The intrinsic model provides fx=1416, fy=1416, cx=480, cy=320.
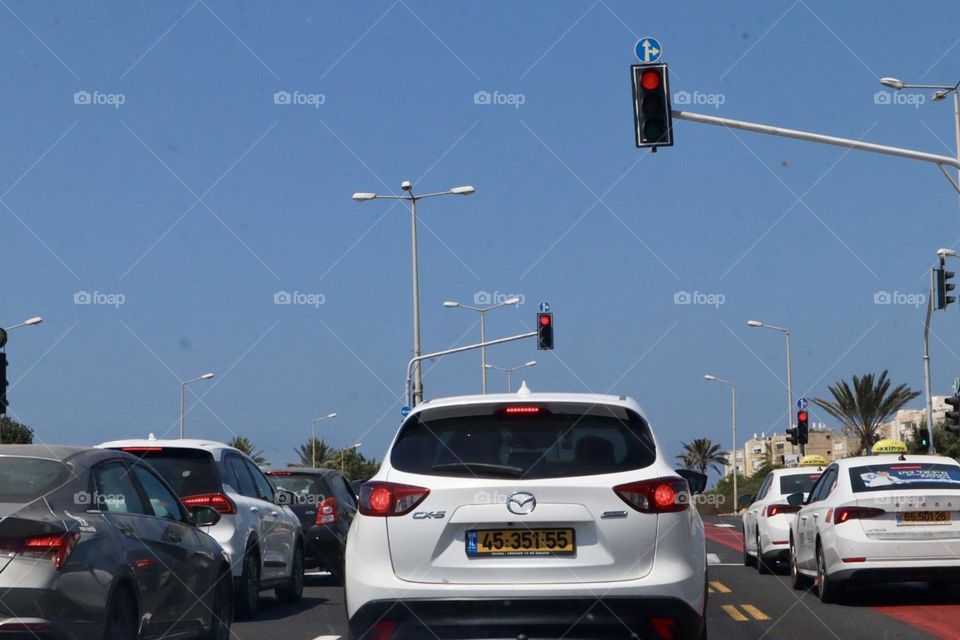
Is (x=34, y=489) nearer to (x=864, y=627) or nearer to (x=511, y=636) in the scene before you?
(x=511, y=636)

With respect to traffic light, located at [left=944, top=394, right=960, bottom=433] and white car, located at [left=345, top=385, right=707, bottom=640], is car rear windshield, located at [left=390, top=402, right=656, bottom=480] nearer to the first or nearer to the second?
white car, located at [left=345, top=385, right=707, bottom=640]

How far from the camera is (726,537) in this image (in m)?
32.8

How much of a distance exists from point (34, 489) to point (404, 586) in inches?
88.0

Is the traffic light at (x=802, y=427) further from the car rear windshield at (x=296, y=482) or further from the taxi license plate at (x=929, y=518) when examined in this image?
the taxi license plate at (x=929, y=518)

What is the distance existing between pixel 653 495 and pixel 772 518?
1240 centimetres

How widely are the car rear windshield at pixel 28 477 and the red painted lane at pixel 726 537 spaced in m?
20.0

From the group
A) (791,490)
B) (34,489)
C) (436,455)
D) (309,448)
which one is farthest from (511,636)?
(309,448)

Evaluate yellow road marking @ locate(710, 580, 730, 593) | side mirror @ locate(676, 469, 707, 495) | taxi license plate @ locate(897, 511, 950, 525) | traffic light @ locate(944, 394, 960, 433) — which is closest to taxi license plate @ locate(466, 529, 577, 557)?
side mirror @ locate(676, 469, 707, 495)

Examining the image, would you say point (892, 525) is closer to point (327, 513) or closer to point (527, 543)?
point (327, 513)

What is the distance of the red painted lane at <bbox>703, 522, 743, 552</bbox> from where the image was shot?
28931 millimetres

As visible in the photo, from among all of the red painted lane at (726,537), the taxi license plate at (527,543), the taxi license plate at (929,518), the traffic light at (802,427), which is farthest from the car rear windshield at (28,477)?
the traffic light at (802,427)

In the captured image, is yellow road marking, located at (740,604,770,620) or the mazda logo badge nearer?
the mazda logo badge

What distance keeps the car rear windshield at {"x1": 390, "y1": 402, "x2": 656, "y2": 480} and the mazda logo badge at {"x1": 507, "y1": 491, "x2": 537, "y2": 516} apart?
121mm

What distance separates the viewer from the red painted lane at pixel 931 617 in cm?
1164
